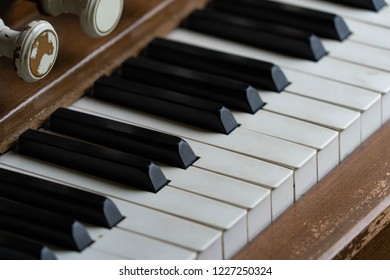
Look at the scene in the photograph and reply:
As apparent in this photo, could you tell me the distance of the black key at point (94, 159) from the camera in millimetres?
2178

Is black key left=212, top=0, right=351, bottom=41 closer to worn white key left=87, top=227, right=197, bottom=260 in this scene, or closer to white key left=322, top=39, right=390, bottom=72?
white key left=322, top=39, right=390, bottom=72

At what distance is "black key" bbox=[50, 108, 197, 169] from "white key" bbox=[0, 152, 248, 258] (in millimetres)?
94

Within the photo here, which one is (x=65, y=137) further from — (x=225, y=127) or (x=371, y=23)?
(x=371, y=23)

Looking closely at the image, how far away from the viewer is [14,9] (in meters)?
2.29

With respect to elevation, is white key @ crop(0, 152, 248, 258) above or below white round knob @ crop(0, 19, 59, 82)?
below

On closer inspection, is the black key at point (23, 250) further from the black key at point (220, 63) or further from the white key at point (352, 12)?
the white key at point (352, 12)

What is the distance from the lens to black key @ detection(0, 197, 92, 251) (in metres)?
2.03

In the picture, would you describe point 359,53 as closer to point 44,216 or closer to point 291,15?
point 291,15

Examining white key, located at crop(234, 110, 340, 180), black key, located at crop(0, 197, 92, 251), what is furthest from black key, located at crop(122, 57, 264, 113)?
black key, located at crop(0, 197, 92, 251)

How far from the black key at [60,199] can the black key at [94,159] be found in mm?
95

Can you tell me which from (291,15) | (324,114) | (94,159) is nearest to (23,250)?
(94,159)

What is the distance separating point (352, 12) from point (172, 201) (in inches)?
34.6

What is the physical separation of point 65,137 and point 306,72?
57 centimetres

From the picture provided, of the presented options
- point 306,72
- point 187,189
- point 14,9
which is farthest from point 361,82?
point 14,9
